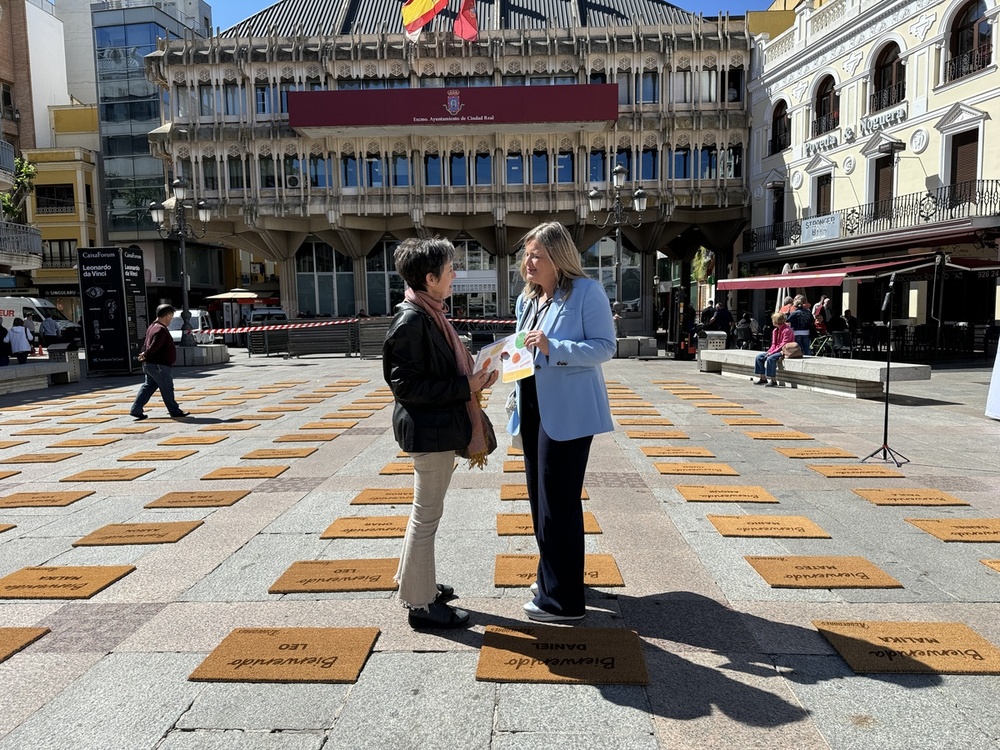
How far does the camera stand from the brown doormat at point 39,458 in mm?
7611

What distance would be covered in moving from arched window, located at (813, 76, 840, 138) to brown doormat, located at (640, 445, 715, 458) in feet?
75.6

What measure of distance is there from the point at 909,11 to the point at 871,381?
17.1 meters

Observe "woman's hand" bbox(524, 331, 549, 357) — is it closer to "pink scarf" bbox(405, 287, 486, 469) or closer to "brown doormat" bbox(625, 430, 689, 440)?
"pink scarf" bbox(405, 287, 486, 469)

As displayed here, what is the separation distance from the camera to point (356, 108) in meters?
31.8

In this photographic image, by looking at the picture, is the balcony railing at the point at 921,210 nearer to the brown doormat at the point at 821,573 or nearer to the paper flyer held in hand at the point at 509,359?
the brown doormat at the point at 821,573

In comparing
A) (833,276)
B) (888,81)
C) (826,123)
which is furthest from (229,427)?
(826,123)

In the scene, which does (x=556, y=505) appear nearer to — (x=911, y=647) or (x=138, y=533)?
(x=911, y=647)

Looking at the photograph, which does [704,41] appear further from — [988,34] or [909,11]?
[988,34]

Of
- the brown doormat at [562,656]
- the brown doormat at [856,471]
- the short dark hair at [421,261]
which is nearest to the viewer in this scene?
the brown doormat at [562,656]

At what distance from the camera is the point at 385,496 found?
5.79m

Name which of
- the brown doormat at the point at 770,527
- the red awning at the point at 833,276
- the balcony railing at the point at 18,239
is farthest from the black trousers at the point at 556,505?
the balcony railing at the point at 18,239

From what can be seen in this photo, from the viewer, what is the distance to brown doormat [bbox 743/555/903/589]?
383cm

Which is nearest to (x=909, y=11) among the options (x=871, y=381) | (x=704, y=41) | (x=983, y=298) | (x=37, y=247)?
A: (x=983, y=298)

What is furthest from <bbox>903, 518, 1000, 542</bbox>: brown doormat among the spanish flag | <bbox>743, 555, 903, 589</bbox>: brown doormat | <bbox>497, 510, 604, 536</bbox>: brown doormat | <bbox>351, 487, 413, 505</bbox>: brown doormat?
the spanish flag
